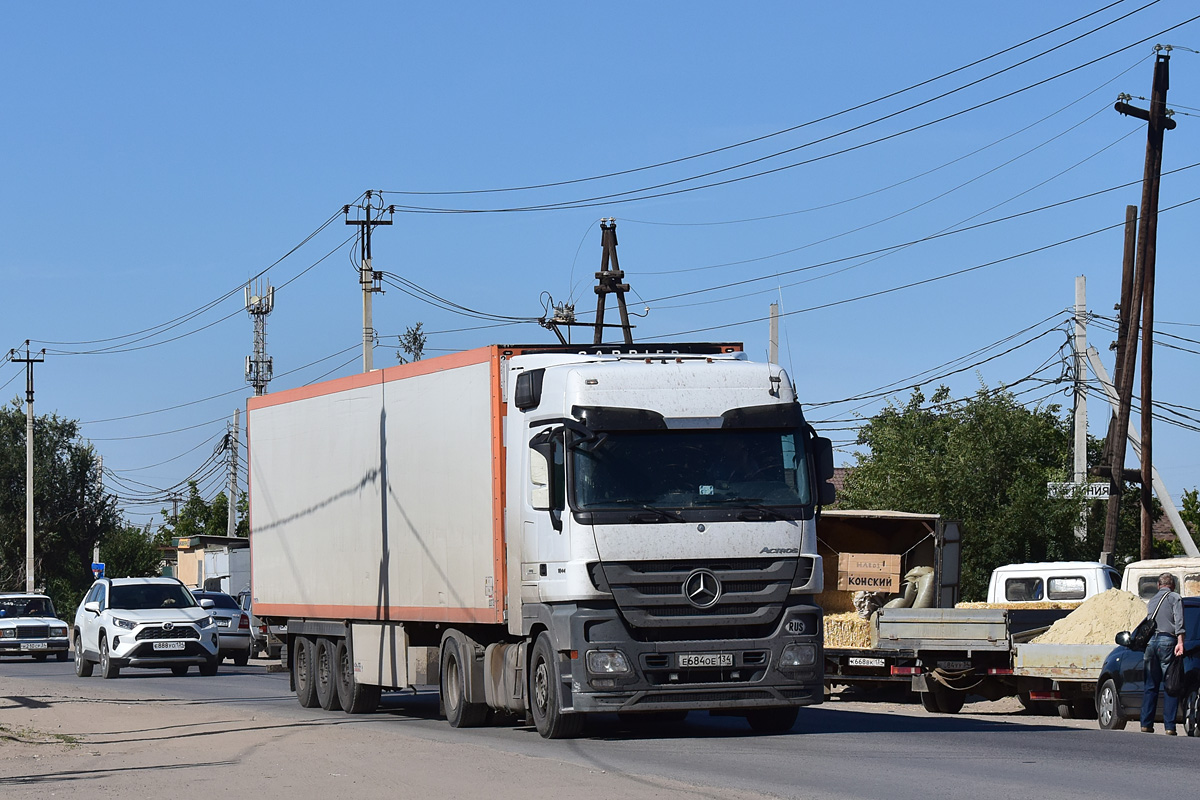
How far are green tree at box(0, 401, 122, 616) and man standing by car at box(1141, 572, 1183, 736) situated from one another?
66.5m

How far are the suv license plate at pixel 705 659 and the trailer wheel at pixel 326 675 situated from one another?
22.2 ft

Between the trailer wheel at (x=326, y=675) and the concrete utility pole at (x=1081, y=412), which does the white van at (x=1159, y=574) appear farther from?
the concrete utility pole at (x=1081, y=412)

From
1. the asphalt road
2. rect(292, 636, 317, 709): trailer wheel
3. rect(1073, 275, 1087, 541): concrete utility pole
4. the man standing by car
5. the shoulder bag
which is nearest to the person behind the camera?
the asphalt road

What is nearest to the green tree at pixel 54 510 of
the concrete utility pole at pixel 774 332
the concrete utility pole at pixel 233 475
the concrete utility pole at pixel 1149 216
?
the concrete utility pole at pixel 233 475

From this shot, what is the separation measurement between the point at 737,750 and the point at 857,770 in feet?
6.44

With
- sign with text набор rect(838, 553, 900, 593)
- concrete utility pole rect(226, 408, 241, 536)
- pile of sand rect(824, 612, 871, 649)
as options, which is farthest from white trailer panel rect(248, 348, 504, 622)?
concrete utility pole rect(226, 408, 241, 536)

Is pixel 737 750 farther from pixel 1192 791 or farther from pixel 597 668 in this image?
pixel 1192 791

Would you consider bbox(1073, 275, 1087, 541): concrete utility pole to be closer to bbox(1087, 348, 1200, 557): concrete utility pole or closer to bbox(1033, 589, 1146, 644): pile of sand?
bbox(1087, 348, 1200, 557): concrete utility pole

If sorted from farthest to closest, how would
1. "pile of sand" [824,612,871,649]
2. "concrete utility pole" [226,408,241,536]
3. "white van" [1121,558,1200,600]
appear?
"concrete utility pole" [226,408,241,536], "white van" [1121,558,1200,600], "pile of sand" [824,612,871,649]

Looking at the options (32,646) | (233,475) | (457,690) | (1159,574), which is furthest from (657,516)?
(233,475)

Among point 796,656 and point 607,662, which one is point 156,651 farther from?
point 796,656

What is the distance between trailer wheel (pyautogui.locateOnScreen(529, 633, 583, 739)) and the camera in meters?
15.1

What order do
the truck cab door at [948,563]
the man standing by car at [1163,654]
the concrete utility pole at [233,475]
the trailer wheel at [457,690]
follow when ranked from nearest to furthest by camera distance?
the trailer wheel at [457,690], the man standing by car at [1163,654], the truck cab door at [948,563], the concrete utility pole at [233,475]

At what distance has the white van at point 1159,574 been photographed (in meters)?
24.7
